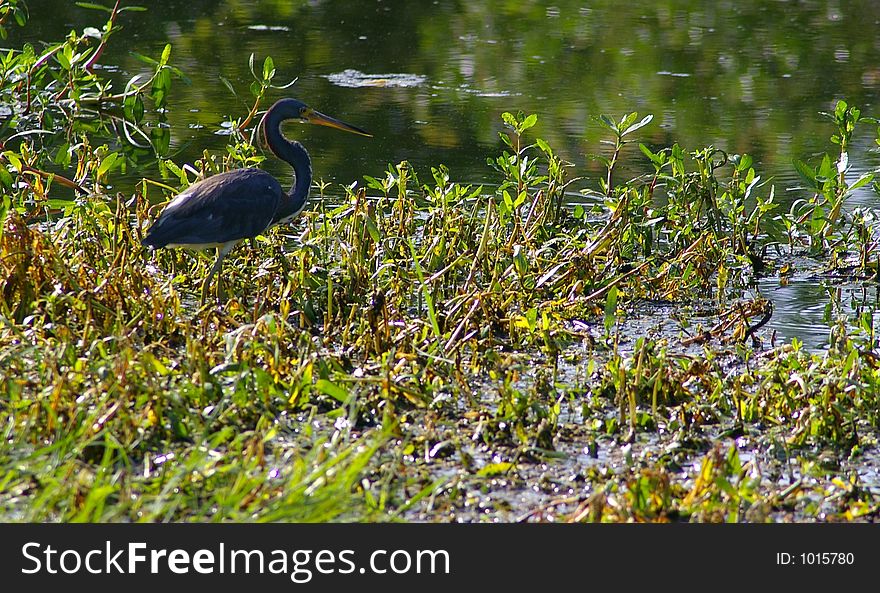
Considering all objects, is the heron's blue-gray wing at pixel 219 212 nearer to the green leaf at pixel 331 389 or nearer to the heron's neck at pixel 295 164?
the heron's neck at pixel 295 164

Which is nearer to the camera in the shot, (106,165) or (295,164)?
(106,165)

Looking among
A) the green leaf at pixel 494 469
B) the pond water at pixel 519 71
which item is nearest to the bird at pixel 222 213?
the green leaf at pixel 494 469

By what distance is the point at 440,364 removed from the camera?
475 cm

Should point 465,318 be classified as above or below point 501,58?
above

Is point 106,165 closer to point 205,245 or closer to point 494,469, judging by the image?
point 205,245

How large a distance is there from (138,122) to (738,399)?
3900 mm

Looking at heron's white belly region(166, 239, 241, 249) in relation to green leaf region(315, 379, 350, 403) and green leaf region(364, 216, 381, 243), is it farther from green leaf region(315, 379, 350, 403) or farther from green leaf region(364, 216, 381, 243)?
green leaf region(315, 379, 350, 403)

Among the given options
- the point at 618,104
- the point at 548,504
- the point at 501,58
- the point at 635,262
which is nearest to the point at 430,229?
the point at 635,262

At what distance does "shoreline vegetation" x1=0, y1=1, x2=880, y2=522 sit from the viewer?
378 cm

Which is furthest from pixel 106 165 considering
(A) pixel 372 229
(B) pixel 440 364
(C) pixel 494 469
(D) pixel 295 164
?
(C) pixel 494 469

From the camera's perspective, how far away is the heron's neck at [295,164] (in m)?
6.00

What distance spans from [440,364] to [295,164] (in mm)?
1808

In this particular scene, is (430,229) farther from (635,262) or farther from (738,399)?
(738,399)

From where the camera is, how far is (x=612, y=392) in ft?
15.7
